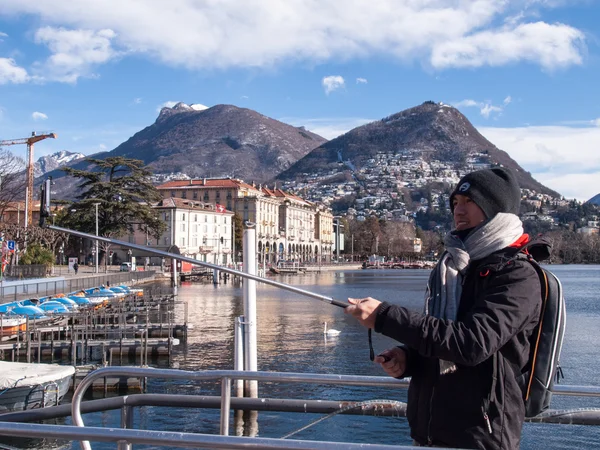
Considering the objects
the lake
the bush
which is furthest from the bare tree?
the lake

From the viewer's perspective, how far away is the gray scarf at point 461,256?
2533 mm

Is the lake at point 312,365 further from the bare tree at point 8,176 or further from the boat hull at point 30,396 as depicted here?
the bare tree at point 8,176

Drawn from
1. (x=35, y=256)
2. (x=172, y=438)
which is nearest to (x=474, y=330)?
(x=172, y=438)

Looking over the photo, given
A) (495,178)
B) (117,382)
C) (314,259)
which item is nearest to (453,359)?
(495,178)

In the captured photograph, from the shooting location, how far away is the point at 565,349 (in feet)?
85.4

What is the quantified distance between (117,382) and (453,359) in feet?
53.1

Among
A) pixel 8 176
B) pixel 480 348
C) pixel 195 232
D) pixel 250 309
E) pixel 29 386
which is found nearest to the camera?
pixel 480 348

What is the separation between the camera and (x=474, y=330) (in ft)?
7.65

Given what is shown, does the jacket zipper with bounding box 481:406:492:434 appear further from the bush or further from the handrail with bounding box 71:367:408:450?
the bush

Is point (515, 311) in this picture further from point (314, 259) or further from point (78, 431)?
point (314, 259)

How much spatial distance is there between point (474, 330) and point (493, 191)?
1.97ft

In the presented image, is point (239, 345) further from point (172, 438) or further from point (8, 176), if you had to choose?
point (8, 176)

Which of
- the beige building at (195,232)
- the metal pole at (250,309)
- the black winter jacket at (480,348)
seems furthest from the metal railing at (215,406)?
the beige building at (195,232)

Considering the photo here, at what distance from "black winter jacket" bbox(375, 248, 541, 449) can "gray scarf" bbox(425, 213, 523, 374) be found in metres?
0.03
